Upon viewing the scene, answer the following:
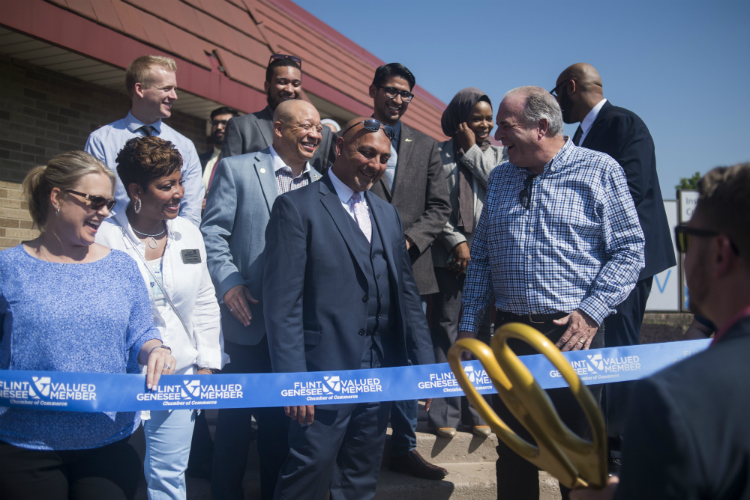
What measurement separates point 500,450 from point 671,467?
2.25 meters

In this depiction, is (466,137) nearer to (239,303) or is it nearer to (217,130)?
(239,303)

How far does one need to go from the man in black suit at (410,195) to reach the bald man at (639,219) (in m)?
1.18

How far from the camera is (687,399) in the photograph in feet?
3.11

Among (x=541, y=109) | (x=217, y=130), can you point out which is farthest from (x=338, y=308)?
(x=217, y=130)

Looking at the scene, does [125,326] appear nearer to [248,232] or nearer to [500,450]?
[248,232]

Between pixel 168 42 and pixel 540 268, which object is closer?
pixel 540 268

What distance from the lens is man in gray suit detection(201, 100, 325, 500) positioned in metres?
3.29

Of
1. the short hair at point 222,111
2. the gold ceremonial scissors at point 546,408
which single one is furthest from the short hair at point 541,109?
the short hair at point 222,111

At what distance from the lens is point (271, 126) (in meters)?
4.26

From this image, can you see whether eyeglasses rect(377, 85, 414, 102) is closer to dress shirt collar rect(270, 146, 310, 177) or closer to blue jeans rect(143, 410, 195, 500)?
dress shirt collar rect(270, 146, 310, 177)

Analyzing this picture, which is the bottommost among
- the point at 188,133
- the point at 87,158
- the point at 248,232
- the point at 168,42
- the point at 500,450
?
the point at 500,450

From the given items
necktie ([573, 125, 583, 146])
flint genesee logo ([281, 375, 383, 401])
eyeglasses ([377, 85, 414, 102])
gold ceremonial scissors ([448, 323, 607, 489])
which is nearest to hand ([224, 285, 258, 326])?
flint genesee logo ([281, 375, 383, 401])

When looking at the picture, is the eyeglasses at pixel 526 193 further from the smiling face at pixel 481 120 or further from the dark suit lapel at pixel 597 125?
the smiling face at pixel 481 120

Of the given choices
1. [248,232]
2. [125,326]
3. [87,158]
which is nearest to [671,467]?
[125,326]
